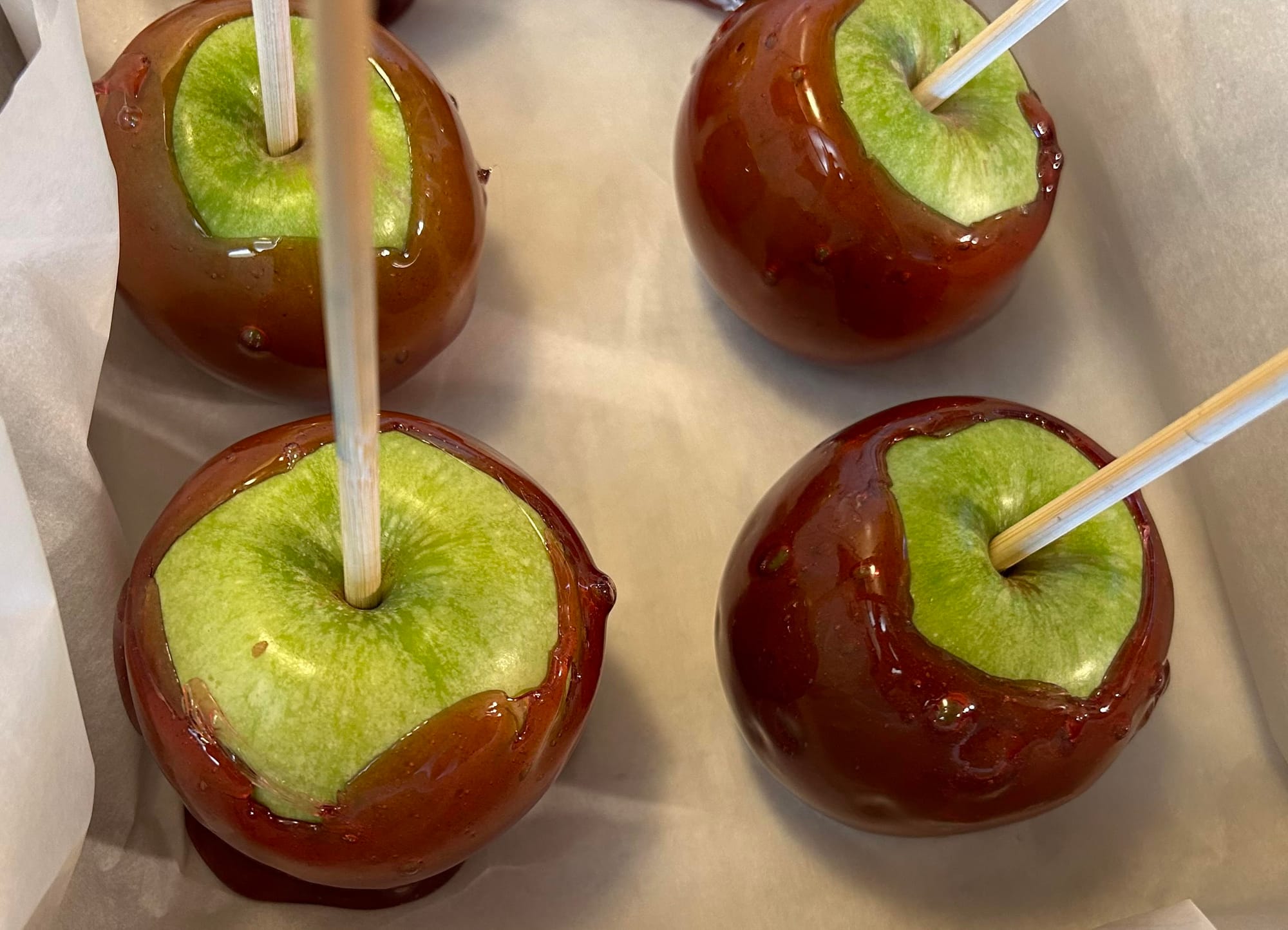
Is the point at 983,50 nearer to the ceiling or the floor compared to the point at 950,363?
nearer to the ceiling

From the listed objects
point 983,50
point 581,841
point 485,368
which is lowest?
point 581,841

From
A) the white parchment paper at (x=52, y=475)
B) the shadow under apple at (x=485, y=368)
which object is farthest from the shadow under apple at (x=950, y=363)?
the white parchment paper at (x=52, y=475)

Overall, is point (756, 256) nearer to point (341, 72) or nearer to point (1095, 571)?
Answer: point (1095, 571)

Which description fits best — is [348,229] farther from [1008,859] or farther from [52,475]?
[1008,859]

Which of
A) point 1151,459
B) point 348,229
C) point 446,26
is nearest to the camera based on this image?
point 348,229

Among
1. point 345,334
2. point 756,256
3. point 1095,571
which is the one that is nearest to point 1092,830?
point 1095,571

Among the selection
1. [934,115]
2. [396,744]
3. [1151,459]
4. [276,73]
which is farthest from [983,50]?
[396,744]
